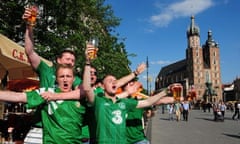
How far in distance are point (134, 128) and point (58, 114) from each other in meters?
1.96

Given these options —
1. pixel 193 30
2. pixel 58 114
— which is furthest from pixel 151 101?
pixel 193 30

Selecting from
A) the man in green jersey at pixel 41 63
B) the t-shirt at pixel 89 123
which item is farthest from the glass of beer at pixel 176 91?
the man in green jersey at pixel 41 63

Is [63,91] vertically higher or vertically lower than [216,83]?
lower

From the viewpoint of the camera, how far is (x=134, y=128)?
5.44 m

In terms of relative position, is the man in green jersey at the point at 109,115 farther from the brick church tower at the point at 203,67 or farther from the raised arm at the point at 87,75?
the brick church tower at the point at 203,67

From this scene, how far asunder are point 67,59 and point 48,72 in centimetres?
30

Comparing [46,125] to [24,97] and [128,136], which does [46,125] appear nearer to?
[24,97]

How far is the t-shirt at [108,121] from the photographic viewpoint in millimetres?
4250

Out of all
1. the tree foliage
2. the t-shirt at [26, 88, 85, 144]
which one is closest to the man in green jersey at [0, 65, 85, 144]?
the t-shirt at [26, 88, 85, 144]

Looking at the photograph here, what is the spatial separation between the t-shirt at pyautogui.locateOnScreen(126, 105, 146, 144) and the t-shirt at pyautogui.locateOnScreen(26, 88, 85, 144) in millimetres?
1637

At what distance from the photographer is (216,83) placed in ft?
596

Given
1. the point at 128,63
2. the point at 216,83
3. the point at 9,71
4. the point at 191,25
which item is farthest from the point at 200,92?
the point at 9,71

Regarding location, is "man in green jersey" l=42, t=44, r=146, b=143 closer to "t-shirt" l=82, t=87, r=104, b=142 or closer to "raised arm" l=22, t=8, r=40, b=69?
"t-shirt" l=82, t=87, r=104, b=142

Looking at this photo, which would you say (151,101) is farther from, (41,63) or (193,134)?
(193,134)
